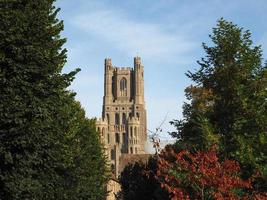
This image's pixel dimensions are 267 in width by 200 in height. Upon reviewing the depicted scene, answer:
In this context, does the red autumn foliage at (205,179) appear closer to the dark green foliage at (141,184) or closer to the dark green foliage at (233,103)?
the dark green foliage at (233,103)

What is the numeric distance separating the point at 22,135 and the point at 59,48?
180 inches

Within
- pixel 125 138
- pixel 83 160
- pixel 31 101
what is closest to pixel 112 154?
pixel 125 138

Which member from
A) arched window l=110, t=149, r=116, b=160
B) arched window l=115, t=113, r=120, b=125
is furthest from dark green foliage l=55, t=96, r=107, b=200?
arched window l=115, t=113, r=120, b=125

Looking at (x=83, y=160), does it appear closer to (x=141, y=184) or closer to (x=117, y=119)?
(x=141, y=184)

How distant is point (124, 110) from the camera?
7037 inches

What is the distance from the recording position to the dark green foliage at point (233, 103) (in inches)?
1062

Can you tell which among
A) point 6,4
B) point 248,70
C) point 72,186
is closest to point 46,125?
point 6,4

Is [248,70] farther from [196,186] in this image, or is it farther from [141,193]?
[141,193]

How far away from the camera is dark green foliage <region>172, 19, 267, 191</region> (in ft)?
88.5

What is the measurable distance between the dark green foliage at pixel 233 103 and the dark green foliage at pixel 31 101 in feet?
26.0

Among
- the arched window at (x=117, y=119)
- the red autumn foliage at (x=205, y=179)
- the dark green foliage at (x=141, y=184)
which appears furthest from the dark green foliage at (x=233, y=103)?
the arched window at (x=117, y=119)

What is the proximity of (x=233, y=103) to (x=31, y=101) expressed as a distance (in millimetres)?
11401

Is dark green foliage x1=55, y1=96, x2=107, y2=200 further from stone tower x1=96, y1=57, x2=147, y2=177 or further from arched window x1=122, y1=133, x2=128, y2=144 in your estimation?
arched window x1=122, y1=133, x2=128, y2=144

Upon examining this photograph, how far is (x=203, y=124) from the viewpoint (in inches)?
1087
